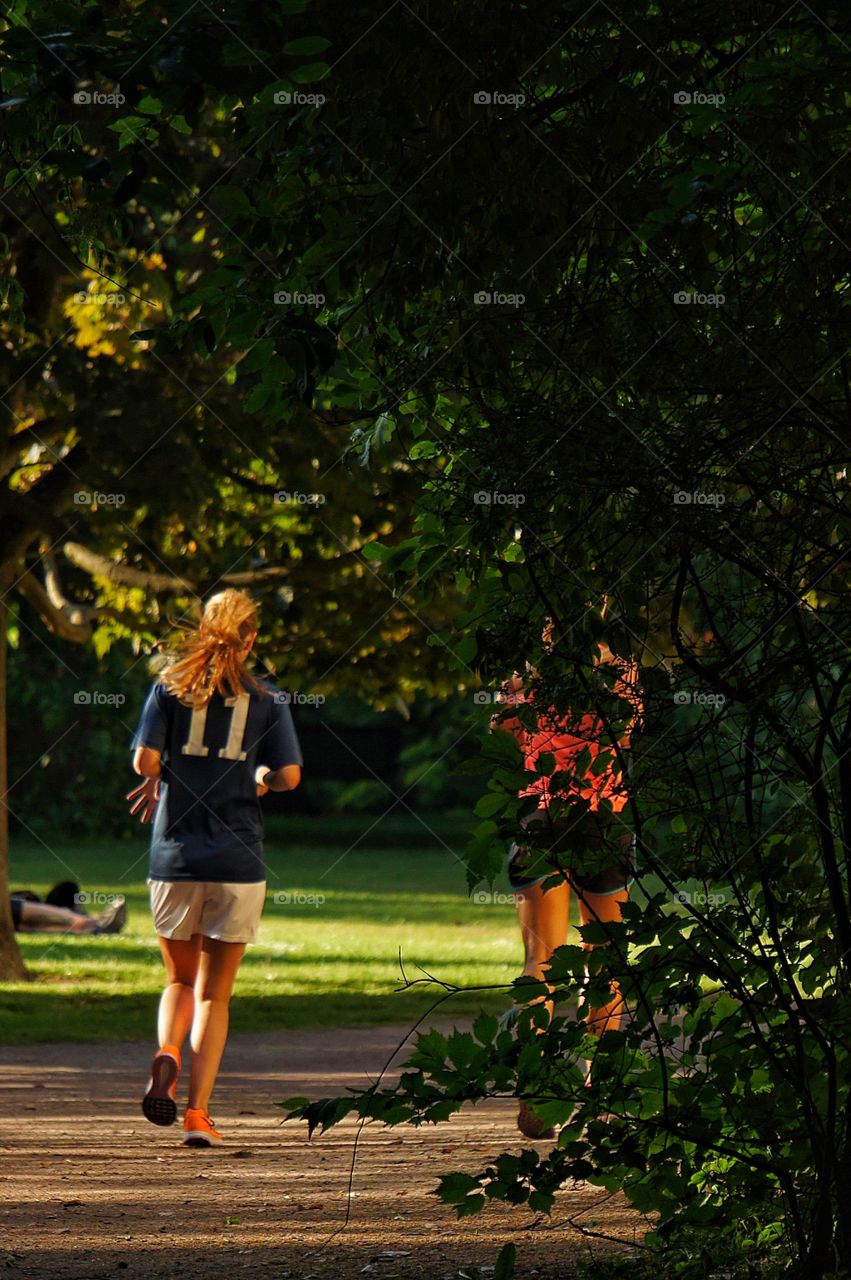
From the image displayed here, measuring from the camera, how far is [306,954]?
671 inches

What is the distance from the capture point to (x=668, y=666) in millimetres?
4348

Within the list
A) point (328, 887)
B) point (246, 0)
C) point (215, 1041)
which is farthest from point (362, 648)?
point (328, 887)

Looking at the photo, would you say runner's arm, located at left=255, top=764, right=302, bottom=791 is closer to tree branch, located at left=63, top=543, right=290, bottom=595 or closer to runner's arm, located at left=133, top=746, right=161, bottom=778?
runner's arm, located at left=133, top=746, right=161, bottom=778

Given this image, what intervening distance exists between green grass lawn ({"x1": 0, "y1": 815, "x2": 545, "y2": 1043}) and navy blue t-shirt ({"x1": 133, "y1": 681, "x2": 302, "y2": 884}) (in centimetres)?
96

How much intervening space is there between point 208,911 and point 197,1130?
2.70ft

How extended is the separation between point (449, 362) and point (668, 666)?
89cm

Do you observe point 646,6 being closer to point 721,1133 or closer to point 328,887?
point 721,1133

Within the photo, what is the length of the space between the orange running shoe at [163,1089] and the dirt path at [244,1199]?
12cm

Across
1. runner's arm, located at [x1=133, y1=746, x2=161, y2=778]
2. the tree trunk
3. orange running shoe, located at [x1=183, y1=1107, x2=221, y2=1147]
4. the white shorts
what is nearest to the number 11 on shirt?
runner's arm, located at [x1=133, y1=746, x2=161, y2=778]

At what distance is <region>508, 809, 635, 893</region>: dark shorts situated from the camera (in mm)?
4379

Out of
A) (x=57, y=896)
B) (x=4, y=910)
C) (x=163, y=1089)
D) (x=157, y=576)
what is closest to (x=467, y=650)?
(x=163, y=1089)

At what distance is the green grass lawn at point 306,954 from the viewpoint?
12.1 metres

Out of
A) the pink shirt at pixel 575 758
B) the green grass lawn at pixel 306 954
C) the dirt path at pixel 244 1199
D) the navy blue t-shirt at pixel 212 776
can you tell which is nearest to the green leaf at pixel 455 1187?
the green grass lawn at pixel 306 954

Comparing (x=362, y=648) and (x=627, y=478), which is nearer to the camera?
(x=627, y=478)
